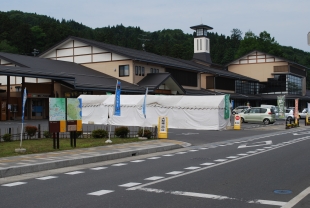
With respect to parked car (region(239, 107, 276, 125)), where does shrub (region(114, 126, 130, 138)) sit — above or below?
below

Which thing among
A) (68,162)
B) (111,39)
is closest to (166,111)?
(68,162)

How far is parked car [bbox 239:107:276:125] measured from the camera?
34.9 metres

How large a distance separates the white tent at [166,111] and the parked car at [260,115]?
24.4 feet

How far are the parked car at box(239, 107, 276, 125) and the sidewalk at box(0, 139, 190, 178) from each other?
20.5 metres

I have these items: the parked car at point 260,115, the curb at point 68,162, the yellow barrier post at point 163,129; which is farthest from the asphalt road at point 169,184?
the parked car at point 260,115

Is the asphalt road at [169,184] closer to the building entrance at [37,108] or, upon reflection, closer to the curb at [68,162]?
the curb at [68,162]

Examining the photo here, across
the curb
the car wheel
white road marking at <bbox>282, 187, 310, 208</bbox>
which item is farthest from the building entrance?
white road marking at <bbox>282, 187, 310, 208</bbox>

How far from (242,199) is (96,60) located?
40.5m

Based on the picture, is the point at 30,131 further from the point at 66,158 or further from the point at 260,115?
the point at 260,115

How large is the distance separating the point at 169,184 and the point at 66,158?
4.94m

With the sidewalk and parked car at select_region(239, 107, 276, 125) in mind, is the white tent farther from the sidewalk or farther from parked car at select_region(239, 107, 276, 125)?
the sidewalk

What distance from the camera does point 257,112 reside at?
1417 inches

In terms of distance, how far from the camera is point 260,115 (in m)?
35.6

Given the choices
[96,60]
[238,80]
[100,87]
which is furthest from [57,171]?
[238,80]
